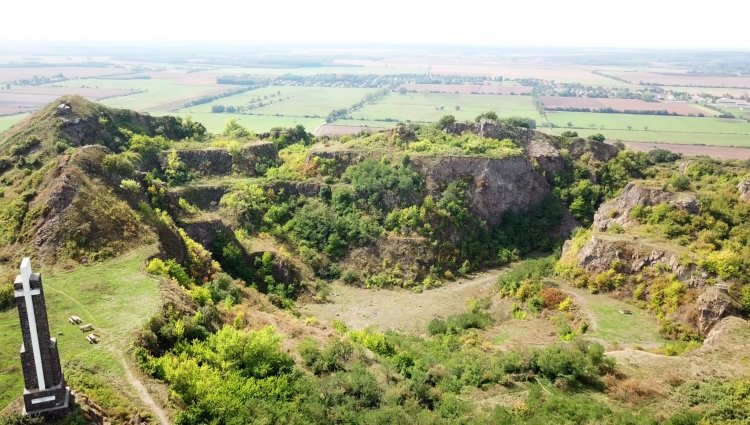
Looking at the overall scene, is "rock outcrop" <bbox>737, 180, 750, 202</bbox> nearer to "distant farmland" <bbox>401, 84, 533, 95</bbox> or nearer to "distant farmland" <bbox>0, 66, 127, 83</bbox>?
"distant farmland" <bbox>401, 84, 533, 95</bbox>

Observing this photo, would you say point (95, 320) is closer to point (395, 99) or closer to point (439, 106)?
point (439, 106)

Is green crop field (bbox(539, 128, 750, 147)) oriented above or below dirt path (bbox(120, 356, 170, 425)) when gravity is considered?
above

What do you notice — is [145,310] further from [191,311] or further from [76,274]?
[76,274]

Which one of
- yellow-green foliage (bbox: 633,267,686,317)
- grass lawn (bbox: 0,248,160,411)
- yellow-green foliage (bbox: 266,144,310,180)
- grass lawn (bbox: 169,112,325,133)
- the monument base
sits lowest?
yellow-green foliage (bbox: 633,267,686,317)

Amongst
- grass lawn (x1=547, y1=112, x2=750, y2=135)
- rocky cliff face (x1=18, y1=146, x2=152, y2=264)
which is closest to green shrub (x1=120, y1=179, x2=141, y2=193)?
rocky cliff face (x1=18, y1=146, x2=152, y2=264)

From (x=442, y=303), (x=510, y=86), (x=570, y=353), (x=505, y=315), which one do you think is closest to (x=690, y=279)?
(x=505, y=315)

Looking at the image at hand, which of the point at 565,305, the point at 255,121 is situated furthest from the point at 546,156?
the point at 255,121
